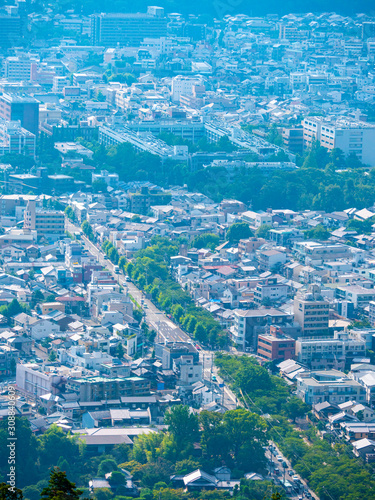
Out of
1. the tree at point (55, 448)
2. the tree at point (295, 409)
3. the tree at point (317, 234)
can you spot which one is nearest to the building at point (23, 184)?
the tree at point (317, 234)

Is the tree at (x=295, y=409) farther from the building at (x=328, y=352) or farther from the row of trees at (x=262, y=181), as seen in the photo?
the row of trees at (x=262, y=181)

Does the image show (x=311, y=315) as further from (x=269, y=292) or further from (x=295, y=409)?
(x=295, y=409)

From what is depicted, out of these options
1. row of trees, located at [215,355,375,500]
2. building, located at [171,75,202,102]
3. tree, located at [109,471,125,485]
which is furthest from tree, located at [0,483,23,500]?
building, located at [171,75,202,102]

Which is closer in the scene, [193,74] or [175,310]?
[175,310]

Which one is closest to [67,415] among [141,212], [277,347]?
[277,347]

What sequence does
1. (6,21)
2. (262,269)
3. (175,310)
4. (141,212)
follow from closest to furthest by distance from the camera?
(175,310) → (262,269) → (141,212) → (6,21)

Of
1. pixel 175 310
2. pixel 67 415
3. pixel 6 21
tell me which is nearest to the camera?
pixel 67 415

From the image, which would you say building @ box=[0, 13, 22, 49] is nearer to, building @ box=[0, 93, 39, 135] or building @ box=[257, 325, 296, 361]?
building @ box=[0, 93, 39, 135]

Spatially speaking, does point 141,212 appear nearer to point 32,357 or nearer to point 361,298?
point 361,298
